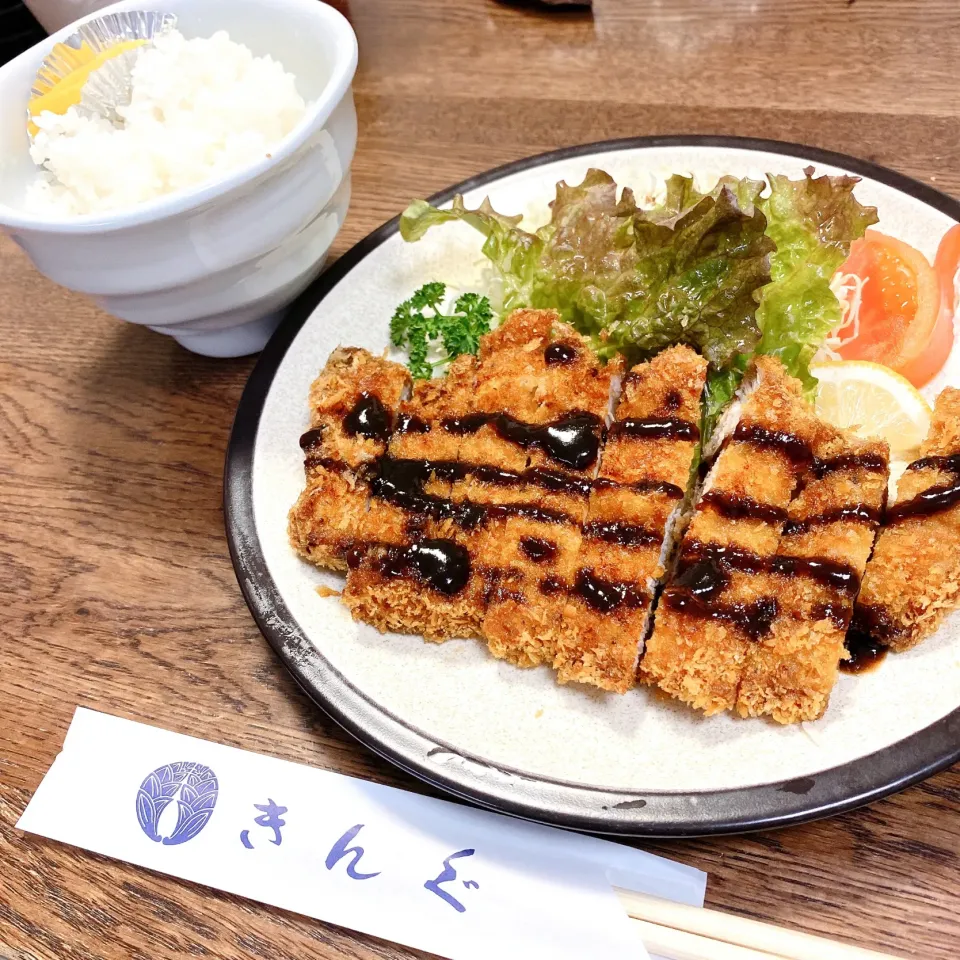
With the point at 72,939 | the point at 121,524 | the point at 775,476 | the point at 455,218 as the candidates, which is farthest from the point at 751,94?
the point at 72,939

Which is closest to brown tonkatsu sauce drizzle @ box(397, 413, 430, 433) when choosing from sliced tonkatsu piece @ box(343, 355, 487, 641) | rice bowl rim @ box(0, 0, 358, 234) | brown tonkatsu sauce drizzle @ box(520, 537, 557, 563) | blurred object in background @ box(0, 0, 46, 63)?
sliced tonkatsu piece @ box(343, 355, 487, 641)

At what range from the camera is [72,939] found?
65.4 inches

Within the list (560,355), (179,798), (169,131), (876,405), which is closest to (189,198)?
(169,131)

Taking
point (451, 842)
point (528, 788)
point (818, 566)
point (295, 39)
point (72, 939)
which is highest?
point (295, 39)

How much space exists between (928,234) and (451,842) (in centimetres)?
210

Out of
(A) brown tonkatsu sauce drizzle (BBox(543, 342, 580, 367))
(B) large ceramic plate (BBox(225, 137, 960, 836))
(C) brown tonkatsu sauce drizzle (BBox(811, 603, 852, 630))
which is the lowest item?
(B) large ceramic plate (BBox(225, 137, 960, 836))

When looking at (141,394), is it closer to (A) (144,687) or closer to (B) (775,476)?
(A) (144,687)

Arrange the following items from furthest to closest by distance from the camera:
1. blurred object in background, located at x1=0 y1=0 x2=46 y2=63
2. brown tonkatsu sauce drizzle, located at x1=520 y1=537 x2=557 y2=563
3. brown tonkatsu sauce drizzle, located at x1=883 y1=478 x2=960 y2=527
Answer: blurred object in background, located at x1=0 y1=0 x2=46 y2=63 < brown tonkatsu sauce drizzle, located at x1=520 y1=537 x2=557 y2=563 < brown tonkatsu sauce drizzle, located at x1=883 y1=478 x2=960 y2=527

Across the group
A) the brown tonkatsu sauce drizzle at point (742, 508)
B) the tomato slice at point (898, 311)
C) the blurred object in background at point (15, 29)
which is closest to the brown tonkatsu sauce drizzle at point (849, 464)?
the brown tonkatsu sauce drizzle at point (742, 508)

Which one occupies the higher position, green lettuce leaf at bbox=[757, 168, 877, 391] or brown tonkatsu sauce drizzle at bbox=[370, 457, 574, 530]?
green lettuce leaf at bbox=[757, 168, 877, 391]

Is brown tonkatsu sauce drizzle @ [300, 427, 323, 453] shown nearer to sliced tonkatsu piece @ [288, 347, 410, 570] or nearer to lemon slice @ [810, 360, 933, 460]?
sliced tonkatsu piece @ [288, 347, 410, 570]

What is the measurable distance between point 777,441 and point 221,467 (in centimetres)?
166

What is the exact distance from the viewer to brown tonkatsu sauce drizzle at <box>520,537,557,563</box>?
1780 mm

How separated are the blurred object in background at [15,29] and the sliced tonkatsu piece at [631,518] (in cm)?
442
